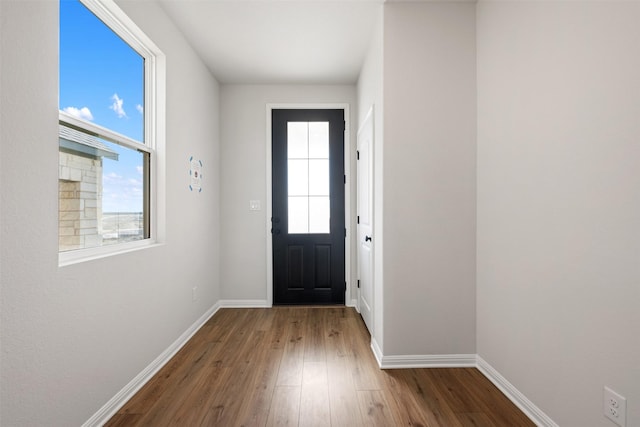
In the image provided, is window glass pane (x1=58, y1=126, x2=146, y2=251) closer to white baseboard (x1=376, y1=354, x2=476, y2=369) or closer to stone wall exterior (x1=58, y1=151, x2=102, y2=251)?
stone wall exterior (x1=58, y1=151, x2=102, y2=251)

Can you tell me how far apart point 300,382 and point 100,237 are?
1.50m

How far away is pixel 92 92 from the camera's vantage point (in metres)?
1.86

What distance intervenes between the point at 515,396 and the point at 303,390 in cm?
125

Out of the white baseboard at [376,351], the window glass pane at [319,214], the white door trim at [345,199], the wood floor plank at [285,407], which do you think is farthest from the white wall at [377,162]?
the window glass pane at [319,214]

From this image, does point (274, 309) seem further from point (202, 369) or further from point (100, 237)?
point (100, 237)

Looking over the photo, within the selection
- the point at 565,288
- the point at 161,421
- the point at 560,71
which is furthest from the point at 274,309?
the point at 560,71

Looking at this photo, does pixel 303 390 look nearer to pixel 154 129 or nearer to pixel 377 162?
pixel 377 162

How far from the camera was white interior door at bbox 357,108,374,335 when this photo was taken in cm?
288

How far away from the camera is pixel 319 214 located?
12.9ft

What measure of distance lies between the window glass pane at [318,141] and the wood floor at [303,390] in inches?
80.8

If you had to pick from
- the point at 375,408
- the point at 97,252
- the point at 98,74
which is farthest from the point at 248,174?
the point at 375,408

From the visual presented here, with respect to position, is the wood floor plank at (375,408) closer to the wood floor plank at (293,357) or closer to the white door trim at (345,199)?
the wood floor plank at (293,357)

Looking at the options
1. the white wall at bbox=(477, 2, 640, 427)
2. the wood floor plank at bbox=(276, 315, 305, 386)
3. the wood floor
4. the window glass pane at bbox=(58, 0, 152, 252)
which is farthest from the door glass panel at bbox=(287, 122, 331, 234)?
the white wall at bbox=(477, 2, 640, 427)

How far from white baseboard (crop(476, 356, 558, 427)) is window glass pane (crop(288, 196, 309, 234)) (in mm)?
2236
